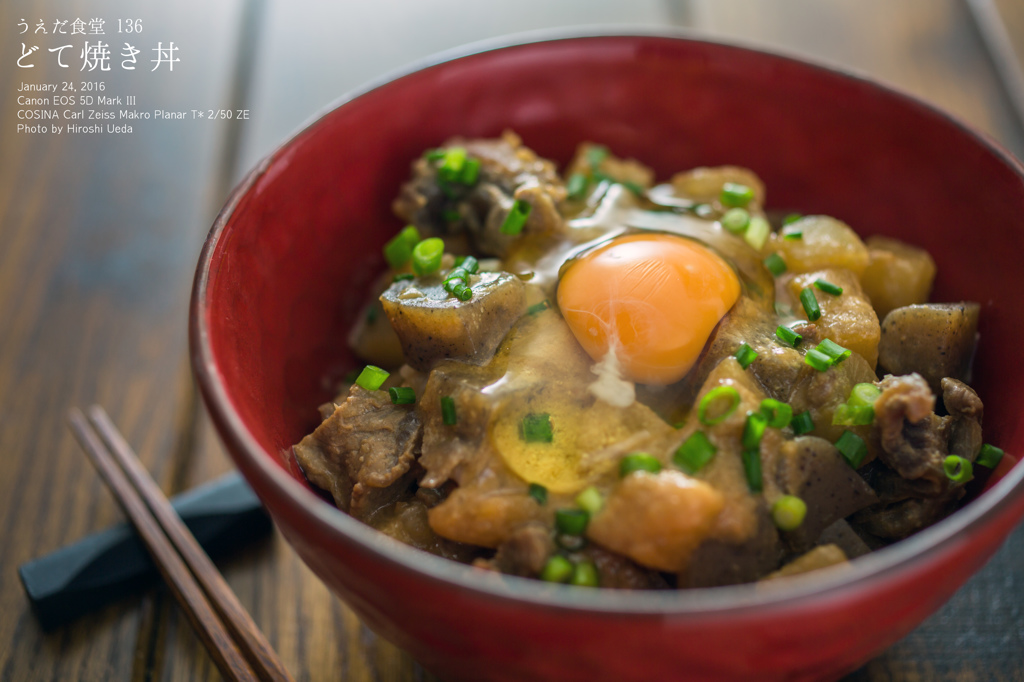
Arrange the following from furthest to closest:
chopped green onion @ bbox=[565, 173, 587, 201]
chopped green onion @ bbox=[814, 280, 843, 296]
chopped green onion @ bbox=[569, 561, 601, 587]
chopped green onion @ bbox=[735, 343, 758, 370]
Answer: chopped green onion @ bbox=[565, 173, 587, 201], chopped green onion @ bbox=[814, 280, 843, 296], chopped green onion @ bbox=[735, 343, 758, 370], chopped green onion @ bbox=[569, 561, 601, 587]

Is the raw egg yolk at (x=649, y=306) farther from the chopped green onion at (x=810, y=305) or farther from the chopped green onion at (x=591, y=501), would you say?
the chopped green onion at (x=591, y=501)

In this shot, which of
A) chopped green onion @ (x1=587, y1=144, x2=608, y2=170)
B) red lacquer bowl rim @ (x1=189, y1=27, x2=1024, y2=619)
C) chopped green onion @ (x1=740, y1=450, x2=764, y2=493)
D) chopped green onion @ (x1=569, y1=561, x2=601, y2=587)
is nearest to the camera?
red lacquer bowl rim @ (x1=189, y1=27, x2=1024, y2=619)

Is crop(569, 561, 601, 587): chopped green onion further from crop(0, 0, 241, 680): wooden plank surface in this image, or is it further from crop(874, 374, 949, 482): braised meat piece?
crop(0, 0, 241, 680): wooden plank surface

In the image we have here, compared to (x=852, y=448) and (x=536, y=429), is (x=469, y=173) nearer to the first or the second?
(x=536, y=429)

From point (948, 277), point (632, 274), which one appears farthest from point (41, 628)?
point (948, 277)

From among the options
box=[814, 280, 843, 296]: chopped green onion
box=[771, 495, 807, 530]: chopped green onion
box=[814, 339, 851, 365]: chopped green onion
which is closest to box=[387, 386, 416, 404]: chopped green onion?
box=[771, 495, 807, 530]: chopped green onion

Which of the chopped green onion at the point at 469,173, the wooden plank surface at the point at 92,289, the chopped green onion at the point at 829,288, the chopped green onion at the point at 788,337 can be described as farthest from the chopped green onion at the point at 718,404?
the wooden plank surface at the point at 92,289
